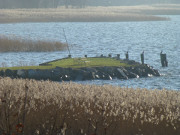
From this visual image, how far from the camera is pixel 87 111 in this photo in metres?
11.4

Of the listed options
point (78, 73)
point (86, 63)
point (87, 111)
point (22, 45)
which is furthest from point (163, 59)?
point (87, 111)

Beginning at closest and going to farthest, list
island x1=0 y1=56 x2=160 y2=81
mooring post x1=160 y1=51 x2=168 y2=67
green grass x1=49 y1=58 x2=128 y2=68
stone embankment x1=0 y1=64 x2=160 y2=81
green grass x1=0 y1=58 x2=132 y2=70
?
stone embankment x1=0 y1=64 x2=160 y2=81, island x1=0 y1=56 x2=160 y2=81, green grass x1=0 y1=58 x2=132 y2=70, green grass x1=49 y1=58 x2=128 y2=68, mooring post x1=160 y1=51 x2=168 y2=67

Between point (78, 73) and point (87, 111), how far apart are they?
19.1m

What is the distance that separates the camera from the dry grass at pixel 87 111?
1181 centimetres

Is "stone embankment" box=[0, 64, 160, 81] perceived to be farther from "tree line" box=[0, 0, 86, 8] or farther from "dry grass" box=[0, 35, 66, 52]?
"tree line" box=[0, 0, 86, 8]

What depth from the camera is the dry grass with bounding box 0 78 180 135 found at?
11.8 meters

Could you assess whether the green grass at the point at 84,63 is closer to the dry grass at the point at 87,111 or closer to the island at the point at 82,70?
the island at the point at 82,70

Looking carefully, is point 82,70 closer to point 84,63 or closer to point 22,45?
point 84,63

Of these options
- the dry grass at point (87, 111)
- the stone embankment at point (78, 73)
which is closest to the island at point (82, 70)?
the stone embankment at point (78, 73)

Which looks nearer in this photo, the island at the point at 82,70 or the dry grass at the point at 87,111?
the dry grass at the point at 87,111

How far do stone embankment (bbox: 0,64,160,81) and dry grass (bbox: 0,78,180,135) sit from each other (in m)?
11.7

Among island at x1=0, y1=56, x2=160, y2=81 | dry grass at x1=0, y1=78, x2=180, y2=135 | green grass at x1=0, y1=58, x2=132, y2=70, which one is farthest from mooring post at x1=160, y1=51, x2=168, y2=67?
dry grass at x1=0, y1=78, x2=180, y2=135

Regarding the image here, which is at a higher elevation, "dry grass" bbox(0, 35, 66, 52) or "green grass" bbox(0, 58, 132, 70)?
"dry grass" bbox(0, 35, 66, 52)

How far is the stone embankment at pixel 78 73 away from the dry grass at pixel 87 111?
11680 millimetres
